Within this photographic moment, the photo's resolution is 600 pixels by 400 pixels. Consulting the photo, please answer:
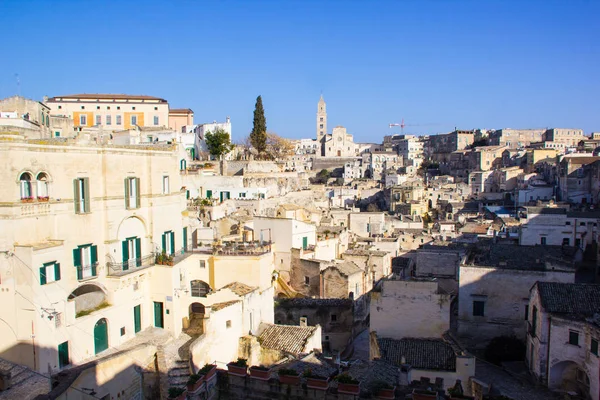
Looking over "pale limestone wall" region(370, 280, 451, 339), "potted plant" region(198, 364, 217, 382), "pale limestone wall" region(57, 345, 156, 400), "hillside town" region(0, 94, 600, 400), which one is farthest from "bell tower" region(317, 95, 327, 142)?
"potted plant" region(198, 364, 217, 382)

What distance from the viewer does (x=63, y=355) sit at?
15062mm

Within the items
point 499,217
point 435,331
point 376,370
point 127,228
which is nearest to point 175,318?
point 127,228

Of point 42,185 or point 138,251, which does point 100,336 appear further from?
point 42,185

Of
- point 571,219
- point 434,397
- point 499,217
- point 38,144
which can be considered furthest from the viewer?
point 499,217

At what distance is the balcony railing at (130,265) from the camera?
1728 cm

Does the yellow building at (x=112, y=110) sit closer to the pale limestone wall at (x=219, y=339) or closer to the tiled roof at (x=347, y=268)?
the tiled roof at (x=347, y=268)

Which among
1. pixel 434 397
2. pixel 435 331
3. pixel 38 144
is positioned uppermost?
pixel 38 144

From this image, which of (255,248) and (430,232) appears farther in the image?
(430,232)

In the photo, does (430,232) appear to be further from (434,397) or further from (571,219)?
(434,397)

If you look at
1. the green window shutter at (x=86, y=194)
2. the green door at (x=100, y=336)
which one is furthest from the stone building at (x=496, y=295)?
the green window shutter at (x=86, y=194)

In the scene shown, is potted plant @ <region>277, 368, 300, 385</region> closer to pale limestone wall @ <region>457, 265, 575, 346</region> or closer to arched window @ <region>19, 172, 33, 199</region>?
arched window @ <region>19, 172, 33, 199</region>

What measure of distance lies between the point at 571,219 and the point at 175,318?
28.5 m

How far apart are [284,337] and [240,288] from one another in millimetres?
2479

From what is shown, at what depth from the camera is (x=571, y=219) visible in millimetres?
34688
